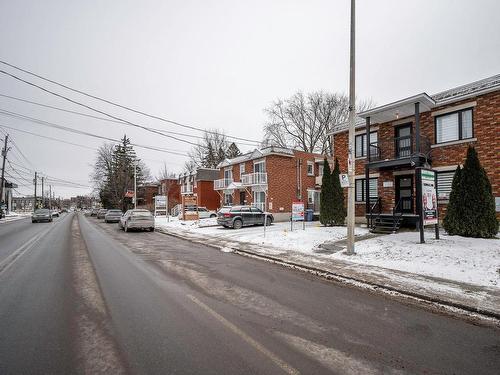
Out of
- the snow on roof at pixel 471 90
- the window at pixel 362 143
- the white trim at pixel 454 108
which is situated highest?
the snow on roof at pixel 471 90

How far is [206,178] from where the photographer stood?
42.5 meters

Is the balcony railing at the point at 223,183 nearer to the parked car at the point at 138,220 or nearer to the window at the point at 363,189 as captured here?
the parked car at the point at 138,220

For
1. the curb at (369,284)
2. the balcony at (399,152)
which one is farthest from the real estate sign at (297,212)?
the curb at (369,284)

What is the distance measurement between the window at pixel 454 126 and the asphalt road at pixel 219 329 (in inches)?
499

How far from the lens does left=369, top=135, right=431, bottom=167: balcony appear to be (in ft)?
48.0

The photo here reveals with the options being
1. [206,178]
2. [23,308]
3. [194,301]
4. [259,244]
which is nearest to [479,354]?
[194,301]

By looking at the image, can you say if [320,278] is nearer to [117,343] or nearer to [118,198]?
[117,343]

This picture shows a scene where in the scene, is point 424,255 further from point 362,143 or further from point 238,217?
point 238,217

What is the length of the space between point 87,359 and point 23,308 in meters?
2.58

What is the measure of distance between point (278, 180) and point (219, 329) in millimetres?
24886

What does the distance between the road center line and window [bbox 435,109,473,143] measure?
1550 cm

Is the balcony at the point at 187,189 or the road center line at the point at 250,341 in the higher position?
the balcony at the point at 187,189

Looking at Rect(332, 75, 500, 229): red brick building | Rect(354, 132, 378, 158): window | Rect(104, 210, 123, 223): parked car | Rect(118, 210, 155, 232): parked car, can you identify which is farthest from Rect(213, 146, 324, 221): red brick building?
Rect(104, 210, 123, 223): parked car

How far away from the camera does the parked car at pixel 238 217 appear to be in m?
20.2
